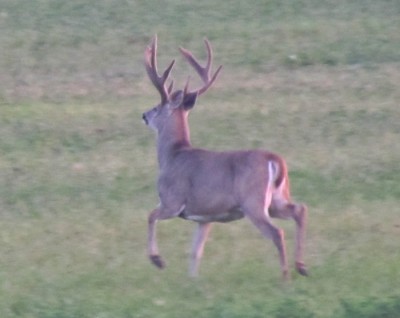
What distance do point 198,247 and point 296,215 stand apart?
74cm

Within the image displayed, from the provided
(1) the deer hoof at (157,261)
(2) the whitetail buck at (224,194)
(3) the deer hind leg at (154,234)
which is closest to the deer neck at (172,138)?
(2) the whitetail buck at (224,194)

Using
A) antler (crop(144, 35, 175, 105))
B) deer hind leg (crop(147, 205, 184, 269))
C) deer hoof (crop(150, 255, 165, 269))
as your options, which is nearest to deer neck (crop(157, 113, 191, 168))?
antler (crop(144, 35, 175, 105))

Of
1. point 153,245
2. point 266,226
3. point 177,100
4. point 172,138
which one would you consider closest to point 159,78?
point 177,100

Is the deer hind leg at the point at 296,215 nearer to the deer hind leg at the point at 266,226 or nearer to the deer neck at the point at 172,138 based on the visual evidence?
the deer hind leg at the point at 266,226

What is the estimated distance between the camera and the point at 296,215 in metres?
8.61

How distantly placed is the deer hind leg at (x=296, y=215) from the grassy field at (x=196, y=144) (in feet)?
0.62

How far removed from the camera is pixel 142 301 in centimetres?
772

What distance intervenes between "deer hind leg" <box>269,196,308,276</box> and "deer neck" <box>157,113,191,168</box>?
3.32 ft

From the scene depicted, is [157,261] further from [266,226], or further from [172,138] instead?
[172,138]

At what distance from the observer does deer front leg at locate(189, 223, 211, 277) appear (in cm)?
868

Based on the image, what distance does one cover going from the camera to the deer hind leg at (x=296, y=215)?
8461 millimetres

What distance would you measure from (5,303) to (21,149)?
5357 millimetres

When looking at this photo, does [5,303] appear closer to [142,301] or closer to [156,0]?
[142,301]

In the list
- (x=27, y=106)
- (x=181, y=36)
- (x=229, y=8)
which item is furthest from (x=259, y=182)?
(x=229, y=8)
